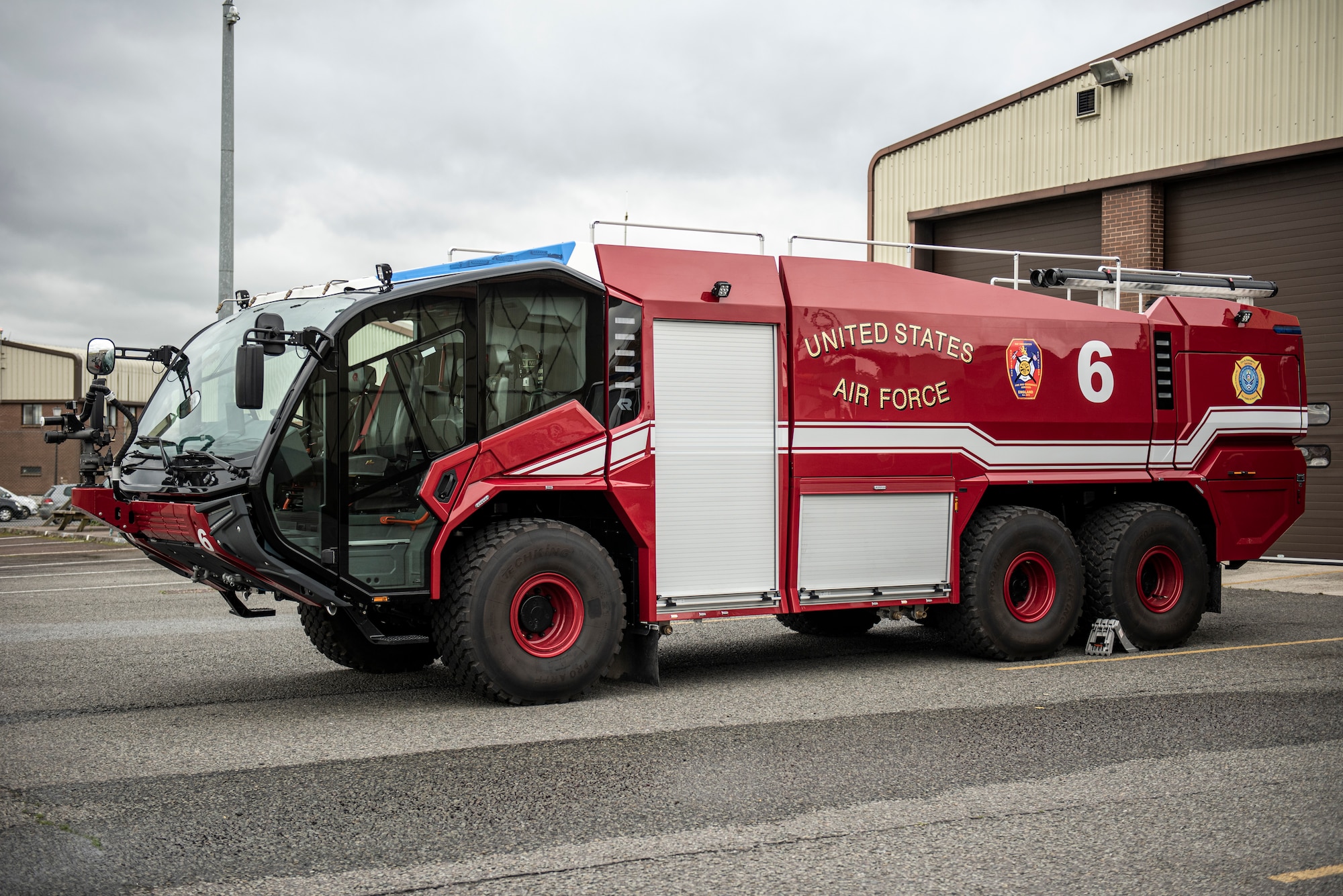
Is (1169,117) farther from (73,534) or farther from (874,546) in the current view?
(73,534)

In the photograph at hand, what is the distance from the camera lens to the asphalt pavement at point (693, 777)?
464 cm

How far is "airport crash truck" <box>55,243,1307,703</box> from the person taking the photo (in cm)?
755

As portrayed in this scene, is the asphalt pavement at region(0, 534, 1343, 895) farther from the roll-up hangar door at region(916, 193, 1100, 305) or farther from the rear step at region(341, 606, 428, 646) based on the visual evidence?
the roll-up hangar door at region(916, 193, 1100, 305)

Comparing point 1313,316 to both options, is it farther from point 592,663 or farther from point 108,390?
point 108,390

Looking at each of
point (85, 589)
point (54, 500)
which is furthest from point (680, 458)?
point (54, 500)

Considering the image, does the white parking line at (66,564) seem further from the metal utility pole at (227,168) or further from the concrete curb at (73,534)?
the metal utility pole at (227,168)

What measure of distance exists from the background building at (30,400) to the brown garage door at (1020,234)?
1932 inches

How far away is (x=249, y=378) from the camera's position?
7098 mm

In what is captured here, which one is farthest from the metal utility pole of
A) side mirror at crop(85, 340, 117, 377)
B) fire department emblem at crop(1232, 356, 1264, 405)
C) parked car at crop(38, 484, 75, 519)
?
parked car at crop(38, 484, 75, 519)

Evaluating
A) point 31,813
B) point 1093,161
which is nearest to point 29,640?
point 31,813

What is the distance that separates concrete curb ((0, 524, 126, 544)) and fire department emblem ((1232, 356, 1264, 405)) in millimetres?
22098

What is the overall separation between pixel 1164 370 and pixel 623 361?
5.09m

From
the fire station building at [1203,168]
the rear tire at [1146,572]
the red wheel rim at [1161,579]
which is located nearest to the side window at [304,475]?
the rear tire at [1146,572]

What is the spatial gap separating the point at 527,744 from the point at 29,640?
6.60 metres
